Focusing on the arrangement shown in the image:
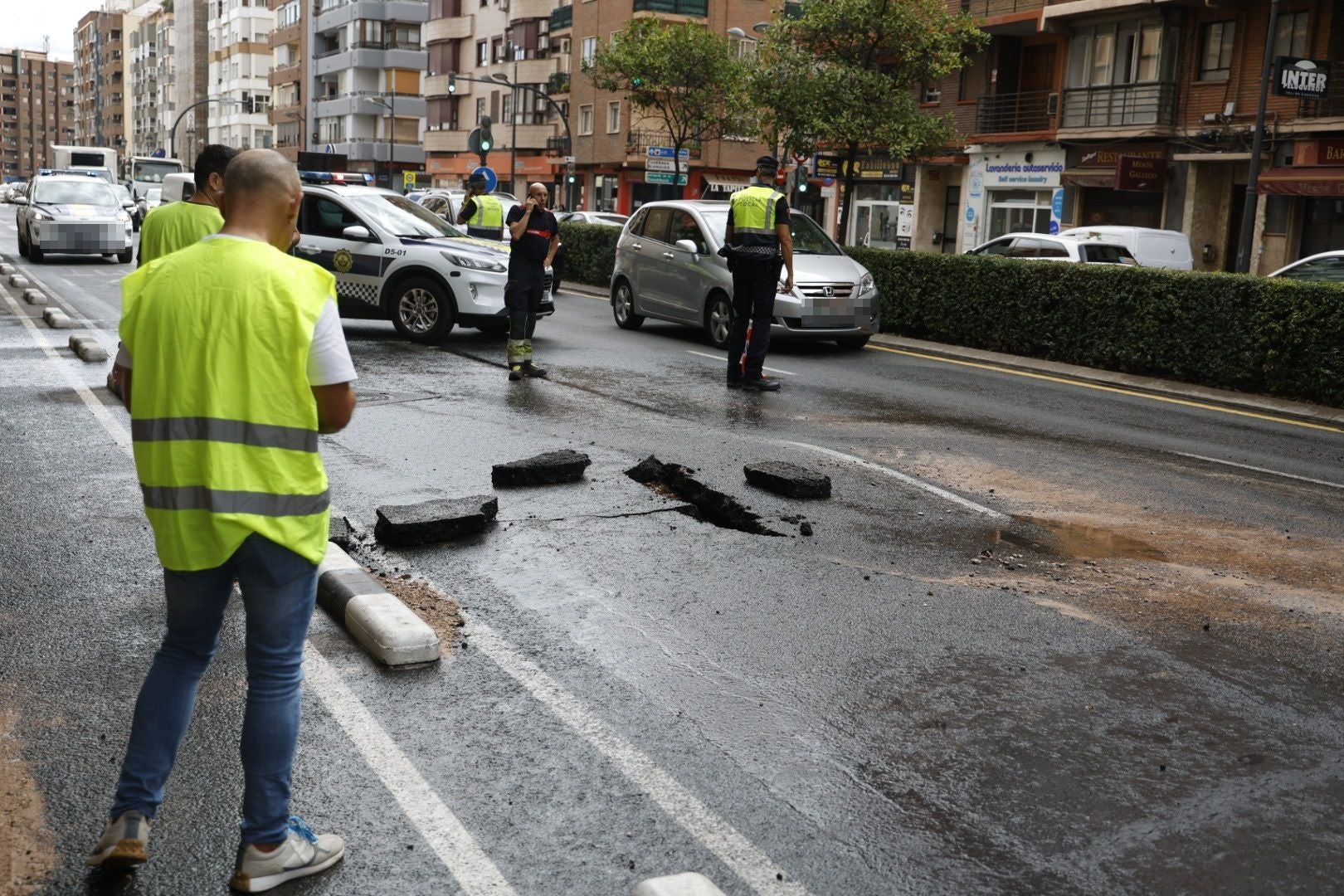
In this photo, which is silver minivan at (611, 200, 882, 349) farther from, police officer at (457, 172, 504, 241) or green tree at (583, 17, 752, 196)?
green tree at (583, 17, 752, 196)

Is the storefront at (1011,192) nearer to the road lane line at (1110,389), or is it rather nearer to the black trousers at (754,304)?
the road lane line at (1110,389)

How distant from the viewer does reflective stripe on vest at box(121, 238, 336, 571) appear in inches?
122

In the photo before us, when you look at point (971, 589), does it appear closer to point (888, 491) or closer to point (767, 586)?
point (767, 586)

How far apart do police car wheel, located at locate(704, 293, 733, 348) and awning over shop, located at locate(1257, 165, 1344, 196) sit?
1703cm

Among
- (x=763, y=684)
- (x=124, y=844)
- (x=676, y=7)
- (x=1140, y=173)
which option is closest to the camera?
(x=124, y=844)

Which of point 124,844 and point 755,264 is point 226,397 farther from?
point 755,264

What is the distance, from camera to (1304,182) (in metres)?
29.3

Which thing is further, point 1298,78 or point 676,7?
point 676,7

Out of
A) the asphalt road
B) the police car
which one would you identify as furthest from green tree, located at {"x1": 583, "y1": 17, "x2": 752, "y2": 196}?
the asphalt road

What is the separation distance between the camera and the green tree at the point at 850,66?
1101 inches

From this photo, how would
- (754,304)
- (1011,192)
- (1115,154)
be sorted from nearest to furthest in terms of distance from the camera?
(754,304) < (1115,154) < (1011,192)

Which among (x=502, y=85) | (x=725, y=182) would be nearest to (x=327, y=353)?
(x=725, y=182)

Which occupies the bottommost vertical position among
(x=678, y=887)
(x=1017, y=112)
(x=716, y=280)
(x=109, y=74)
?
(x=678, y=887)

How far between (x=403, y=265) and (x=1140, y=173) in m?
22.9
